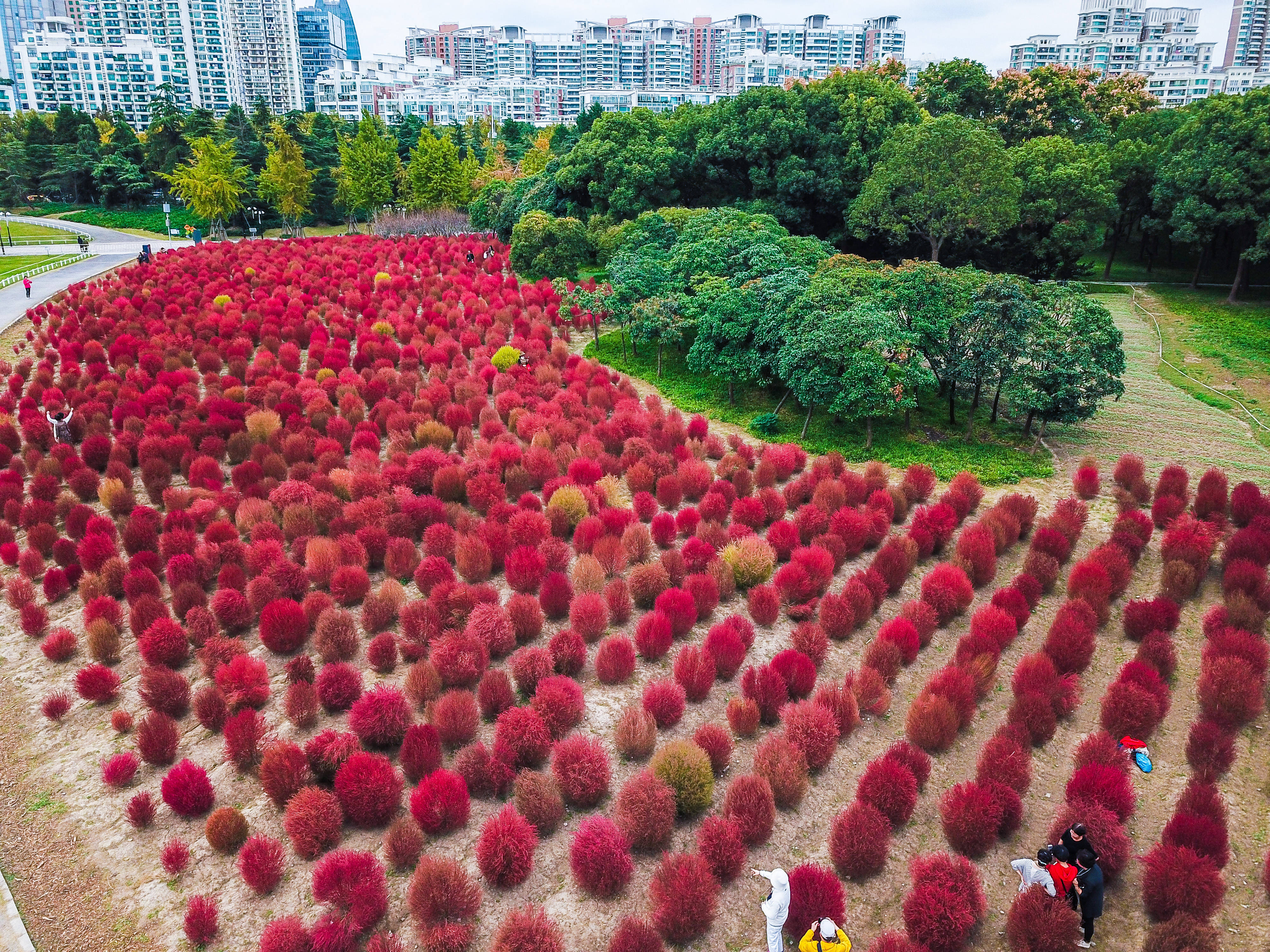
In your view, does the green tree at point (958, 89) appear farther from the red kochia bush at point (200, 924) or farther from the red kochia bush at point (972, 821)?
the red kochia bush at point (200, 924)

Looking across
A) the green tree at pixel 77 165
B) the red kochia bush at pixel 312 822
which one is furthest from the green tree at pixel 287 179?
the red kochia bush at pixel 312 822

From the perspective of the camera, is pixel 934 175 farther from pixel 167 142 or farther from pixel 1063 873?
pixel 167 142

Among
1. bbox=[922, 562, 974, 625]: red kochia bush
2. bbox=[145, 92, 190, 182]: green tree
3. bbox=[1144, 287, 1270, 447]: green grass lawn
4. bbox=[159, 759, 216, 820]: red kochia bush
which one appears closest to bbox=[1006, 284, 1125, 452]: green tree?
bbox=[1144, 287, 1270, 447]: green grass lawn

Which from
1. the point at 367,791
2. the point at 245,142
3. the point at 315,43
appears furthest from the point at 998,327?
the point at 315,43

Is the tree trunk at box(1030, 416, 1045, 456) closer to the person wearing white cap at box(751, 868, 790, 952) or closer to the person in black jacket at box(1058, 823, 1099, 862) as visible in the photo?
the person in black jacket at box(1058, 823, 1099, 862)

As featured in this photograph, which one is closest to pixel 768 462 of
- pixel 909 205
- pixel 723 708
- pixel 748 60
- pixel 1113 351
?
pixel 723 708
